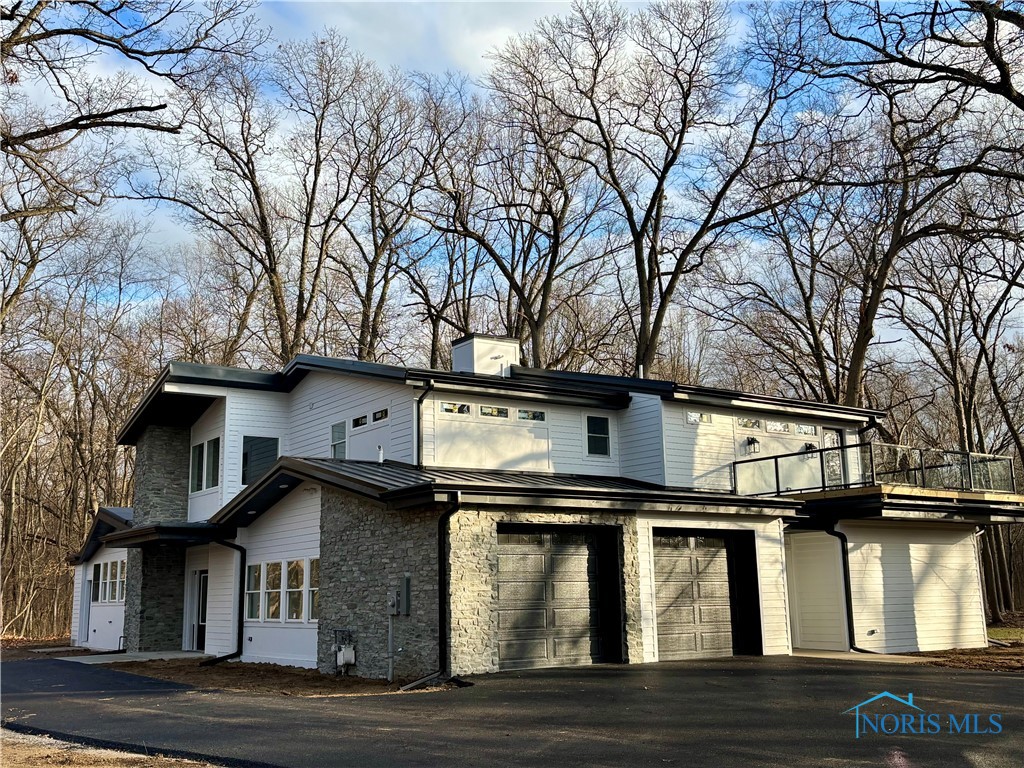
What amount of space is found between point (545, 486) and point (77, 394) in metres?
29.0

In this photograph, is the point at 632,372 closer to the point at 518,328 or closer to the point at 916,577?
the point at 518,328

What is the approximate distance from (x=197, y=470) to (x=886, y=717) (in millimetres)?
18523

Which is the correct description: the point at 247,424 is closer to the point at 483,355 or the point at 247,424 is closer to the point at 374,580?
the point at 483,355

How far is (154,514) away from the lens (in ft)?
78.6

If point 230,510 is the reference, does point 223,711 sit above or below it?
below

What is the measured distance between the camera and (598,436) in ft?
71.0

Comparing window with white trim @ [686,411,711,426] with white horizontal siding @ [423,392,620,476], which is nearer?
white horizontal siding @ [423,392,620,476]

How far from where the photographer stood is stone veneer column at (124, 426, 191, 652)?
23.7 meters

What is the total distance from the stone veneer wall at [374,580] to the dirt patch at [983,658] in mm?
9601


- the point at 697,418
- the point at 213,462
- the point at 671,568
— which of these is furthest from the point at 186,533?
the point at 697,418

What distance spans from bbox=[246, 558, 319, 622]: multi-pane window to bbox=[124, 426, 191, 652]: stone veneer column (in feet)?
14.8

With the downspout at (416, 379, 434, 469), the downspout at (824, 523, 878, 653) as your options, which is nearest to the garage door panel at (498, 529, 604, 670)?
the downspout at (416, 379, 434, 469)

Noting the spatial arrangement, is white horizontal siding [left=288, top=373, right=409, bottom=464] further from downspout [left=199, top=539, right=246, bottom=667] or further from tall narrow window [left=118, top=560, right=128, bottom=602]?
tall narrow window [left=118, top=560, right=128, bottom=602]

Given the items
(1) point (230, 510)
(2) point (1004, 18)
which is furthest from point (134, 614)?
(2) point (1004, 18)
